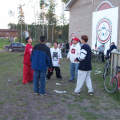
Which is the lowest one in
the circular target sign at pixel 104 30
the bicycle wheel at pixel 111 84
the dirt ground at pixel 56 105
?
the dirt ground at pixel 56 105

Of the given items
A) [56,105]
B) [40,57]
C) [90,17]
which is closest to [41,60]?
[40,57]

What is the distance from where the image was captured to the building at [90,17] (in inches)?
760

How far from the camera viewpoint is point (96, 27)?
22.0 m

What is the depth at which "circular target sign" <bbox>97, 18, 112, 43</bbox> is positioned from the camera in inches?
787

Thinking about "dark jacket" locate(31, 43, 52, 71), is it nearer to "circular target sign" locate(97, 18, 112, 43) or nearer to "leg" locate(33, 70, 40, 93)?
"leg" locate(33, 70, 40, 93)

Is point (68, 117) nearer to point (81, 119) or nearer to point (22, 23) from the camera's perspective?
point (81, 119)

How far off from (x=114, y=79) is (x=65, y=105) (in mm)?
2165

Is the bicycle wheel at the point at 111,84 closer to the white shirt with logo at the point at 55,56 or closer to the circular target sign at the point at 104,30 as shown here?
the white shirt with logo at the point at 55,56

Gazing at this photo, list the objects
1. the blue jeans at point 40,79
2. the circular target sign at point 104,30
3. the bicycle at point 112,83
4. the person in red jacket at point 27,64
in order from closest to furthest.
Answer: the blue jeans at point 40,79, the bicycle at point 112,83, the person in red jacket at point 27,64, the circular target sign at point 104,30

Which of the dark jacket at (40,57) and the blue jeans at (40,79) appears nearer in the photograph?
the dark jacket at (40,57)

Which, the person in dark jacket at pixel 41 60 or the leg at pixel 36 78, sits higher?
the person in dark jacket at pixel 41 60

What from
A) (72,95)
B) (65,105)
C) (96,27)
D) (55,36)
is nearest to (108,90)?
(72,95)

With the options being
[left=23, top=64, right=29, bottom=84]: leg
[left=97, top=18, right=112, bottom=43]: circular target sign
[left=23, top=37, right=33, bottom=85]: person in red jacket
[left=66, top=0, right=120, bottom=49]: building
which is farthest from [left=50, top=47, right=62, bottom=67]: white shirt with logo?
[left=97, top=18, right=112, bottom=43]: circular target sign

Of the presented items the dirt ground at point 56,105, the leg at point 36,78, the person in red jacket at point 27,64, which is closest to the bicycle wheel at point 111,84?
the dirt ground at point 56,105
